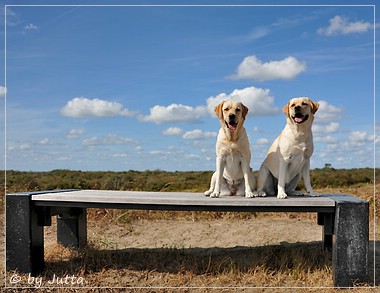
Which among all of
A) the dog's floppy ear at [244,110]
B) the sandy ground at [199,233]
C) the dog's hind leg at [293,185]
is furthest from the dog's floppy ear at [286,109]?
the sandy ground at [199,233]

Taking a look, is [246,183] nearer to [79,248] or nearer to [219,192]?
[219,192]

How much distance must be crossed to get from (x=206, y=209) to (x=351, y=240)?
5.28ft

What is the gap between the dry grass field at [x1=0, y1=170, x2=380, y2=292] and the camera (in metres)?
4.89

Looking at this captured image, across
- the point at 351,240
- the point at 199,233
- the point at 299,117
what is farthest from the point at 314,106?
the point at 199,233

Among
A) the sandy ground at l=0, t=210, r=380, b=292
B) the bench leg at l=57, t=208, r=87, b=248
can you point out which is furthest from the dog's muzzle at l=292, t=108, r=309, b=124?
the bench leg at l=57, t=208, r=87, b=248

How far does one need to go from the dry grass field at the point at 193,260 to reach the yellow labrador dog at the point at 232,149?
100cm

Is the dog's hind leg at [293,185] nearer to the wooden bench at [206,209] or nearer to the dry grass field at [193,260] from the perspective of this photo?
the wooden bench at [206,209]

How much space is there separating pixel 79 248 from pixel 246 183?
8.75ft

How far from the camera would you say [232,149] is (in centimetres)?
496

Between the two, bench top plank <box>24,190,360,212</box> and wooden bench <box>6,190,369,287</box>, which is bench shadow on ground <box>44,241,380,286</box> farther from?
bench top plank <box>24,190,360,212</box>

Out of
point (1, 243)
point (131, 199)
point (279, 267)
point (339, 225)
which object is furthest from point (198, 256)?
point (1, 243)

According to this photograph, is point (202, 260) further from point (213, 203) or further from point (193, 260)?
point (213, 203)

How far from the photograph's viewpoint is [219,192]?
5094 mm

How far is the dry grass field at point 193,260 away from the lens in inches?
192
